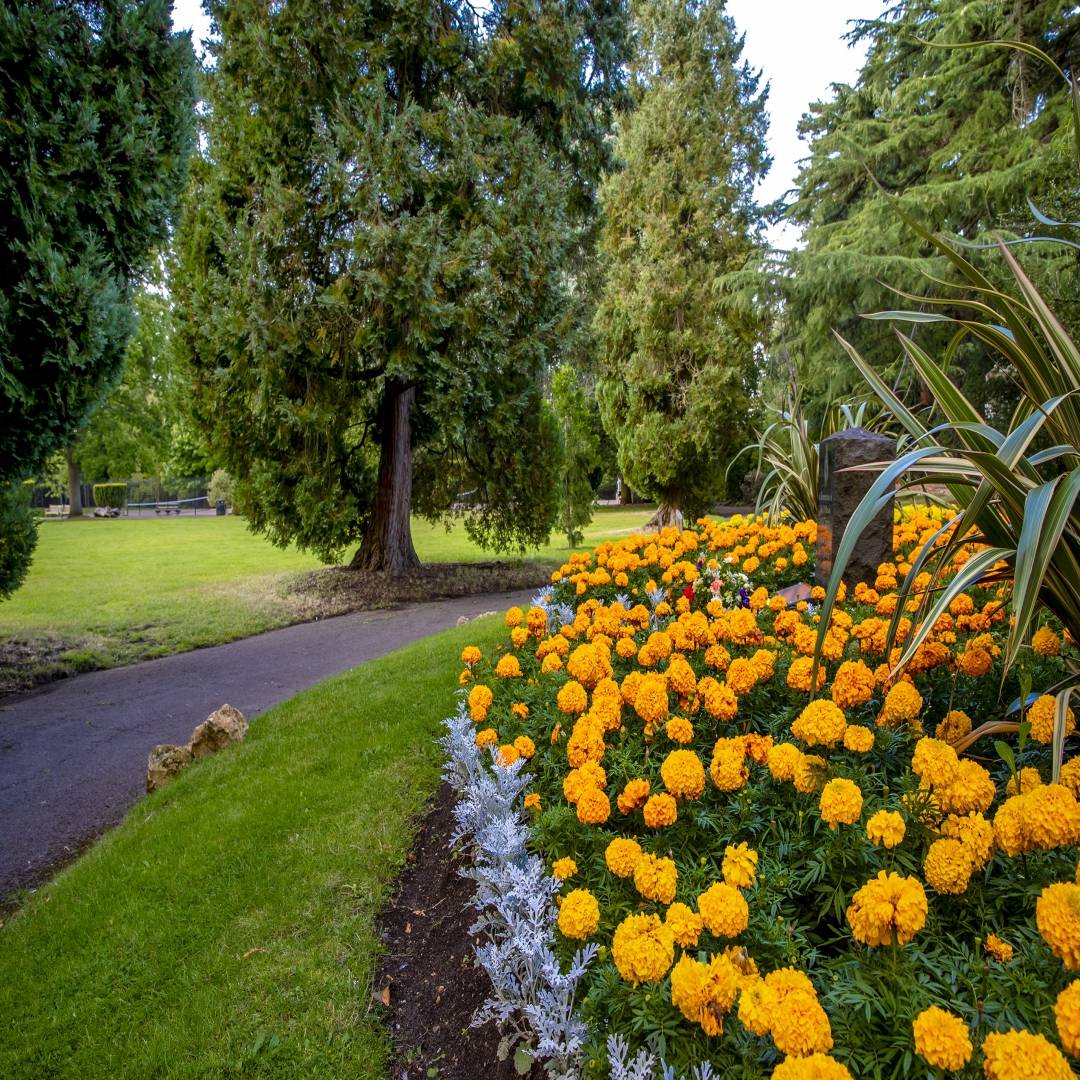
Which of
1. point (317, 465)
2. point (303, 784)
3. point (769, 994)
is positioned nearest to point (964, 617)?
point (769, 994)

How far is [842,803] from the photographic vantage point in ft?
4.65

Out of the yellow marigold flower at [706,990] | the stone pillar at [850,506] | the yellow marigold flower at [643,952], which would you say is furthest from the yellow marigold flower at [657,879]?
the stone pillar at [850,506]

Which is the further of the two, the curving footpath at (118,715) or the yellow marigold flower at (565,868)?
the curving footpath at (118,715)

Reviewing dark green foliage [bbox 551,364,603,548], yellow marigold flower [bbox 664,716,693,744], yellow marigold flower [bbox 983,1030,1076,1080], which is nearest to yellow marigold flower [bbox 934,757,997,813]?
yellow marigold flower [bbox 983,1030,1076,1080]

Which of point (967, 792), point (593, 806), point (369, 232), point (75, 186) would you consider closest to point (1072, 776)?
point (967, 792)

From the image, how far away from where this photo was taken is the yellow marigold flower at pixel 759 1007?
41.6 inches

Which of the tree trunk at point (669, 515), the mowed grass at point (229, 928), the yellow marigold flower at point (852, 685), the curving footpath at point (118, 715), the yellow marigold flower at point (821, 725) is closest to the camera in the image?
the yellow marigold flower at point (821, 725)

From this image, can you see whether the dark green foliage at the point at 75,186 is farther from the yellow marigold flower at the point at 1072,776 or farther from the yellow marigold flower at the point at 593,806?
the yellow marigold flower at the point at 1072,776

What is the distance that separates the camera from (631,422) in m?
14.6

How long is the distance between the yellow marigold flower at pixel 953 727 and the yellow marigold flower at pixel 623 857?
96cm

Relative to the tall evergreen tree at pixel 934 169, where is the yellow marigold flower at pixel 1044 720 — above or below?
below

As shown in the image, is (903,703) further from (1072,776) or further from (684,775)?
(684,775)

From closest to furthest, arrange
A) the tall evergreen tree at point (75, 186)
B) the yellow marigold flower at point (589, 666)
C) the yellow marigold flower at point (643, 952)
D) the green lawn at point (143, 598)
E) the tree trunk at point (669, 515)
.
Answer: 1. the yellow marigold flower at point (643, 952)
2. the yellow marigold flower at point (589, 666)
3. the tall evergreen tree at point (75, 186)
4. the green lawn at point (143, 598)
5. the tree trunk at point (669, 515)

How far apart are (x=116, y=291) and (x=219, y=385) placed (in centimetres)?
364
